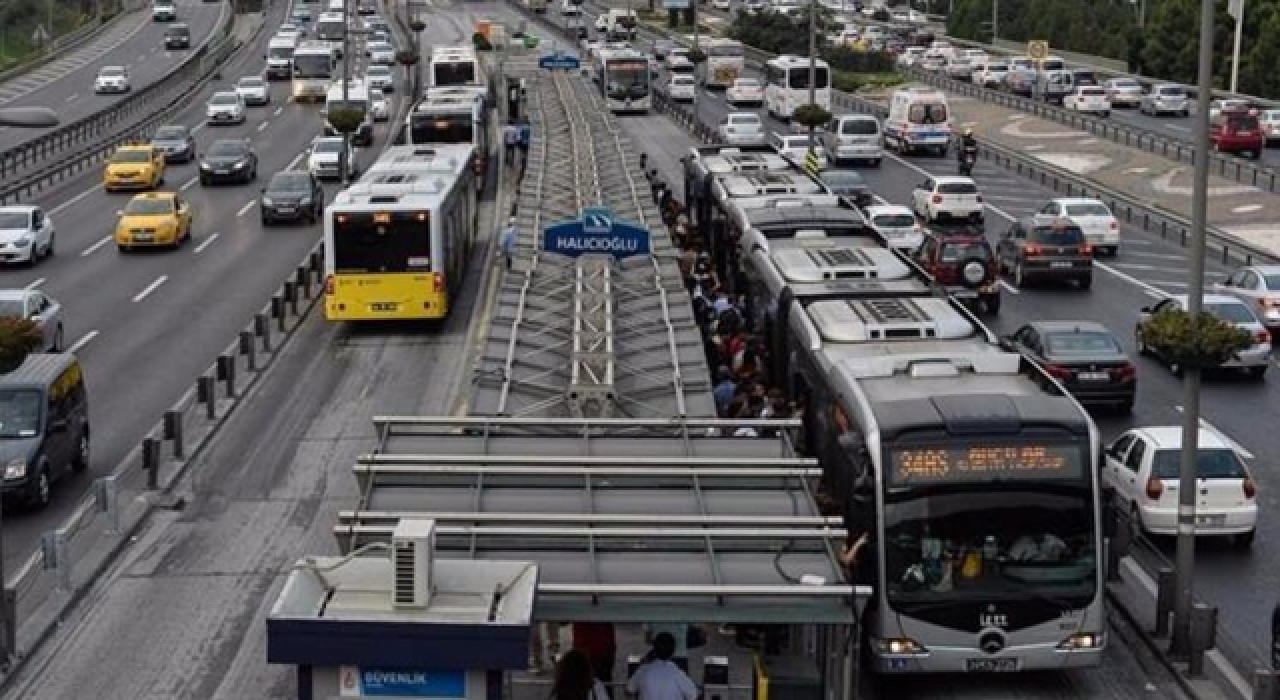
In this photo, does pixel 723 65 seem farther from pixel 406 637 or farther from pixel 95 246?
pixel 406 637

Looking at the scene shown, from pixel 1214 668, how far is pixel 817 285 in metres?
8.23

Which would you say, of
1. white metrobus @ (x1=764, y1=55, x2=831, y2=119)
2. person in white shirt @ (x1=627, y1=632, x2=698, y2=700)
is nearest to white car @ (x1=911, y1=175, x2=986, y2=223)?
white metrobus @ (x1=764, y1=55, x2=831, y2=119)

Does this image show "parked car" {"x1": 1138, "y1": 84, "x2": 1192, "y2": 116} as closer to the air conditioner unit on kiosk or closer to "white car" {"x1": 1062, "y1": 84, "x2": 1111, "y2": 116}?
"white car" {"x1": 1062, "y1": 84, "x2": 1111, "y2": 116}

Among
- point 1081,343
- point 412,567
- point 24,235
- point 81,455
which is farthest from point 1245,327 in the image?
point 24,235

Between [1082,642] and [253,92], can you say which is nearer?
[1082,642]

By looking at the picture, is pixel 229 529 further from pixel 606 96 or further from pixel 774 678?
pixel 606 96

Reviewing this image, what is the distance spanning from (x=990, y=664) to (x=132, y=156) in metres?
51.0

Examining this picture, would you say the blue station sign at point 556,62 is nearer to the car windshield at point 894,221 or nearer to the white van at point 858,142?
the white van at point 858,142

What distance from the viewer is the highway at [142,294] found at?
30908 millimetres

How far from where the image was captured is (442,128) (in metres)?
57.9

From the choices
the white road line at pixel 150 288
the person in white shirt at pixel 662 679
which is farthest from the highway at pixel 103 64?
the person in white shirt at pixel 662 679

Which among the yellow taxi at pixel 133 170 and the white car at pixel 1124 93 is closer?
the yellow taxi at pixel 133 170

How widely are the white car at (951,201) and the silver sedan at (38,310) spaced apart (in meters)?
26.9

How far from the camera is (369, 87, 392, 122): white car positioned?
85.8 m
